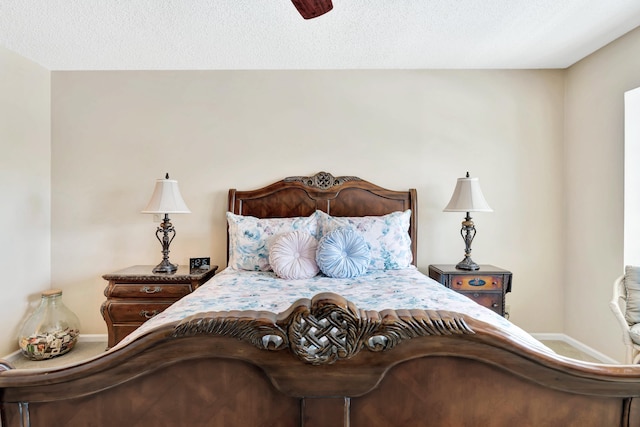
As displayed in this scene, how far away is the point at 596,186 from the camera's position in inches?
108

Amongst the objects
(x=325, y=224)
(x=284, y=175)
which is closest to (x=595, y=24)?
(x=325, y=224)

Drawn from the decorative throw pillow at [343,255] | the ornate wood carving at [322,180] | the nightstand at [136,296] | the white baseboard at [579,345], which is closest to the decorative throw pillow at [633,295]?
the white baseboard at [579,345]

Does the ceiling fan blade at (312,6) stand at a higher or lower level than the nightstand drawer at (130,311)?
higher

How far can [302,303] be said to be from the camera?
905 millimetres

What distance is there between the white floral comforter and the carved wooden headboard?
2.28 ft

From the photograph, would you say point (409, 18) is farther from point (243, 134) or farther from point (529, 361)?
point (529, 361)

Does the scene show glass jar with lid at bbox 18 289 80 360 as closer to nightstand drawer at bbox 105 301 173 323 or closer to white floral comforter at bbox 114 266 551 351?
nightstand drawer at bbox 105 301 173 323

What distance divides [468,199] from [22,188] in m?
3.71

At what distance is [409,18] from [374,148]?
1125 mm

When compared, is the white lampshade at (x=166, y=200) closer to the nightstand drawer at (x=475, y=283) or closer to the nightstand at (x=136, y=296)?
the nightstand at (x=136, y=296)

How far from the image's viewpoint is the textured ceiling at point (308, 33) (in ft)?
6.95

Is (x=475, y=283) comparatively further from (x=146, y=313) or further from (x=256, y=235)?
(x=146, y=313)

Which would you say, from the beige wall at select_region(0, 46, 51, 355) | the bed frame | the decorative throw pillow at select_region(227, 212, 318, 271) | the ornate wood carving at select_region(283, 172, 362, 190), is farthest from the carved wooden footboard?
the beige wall at select_region(0, 46, 51, 355)

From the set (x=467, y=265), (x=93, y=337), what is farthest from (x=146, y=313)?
(x=467, y=265)
